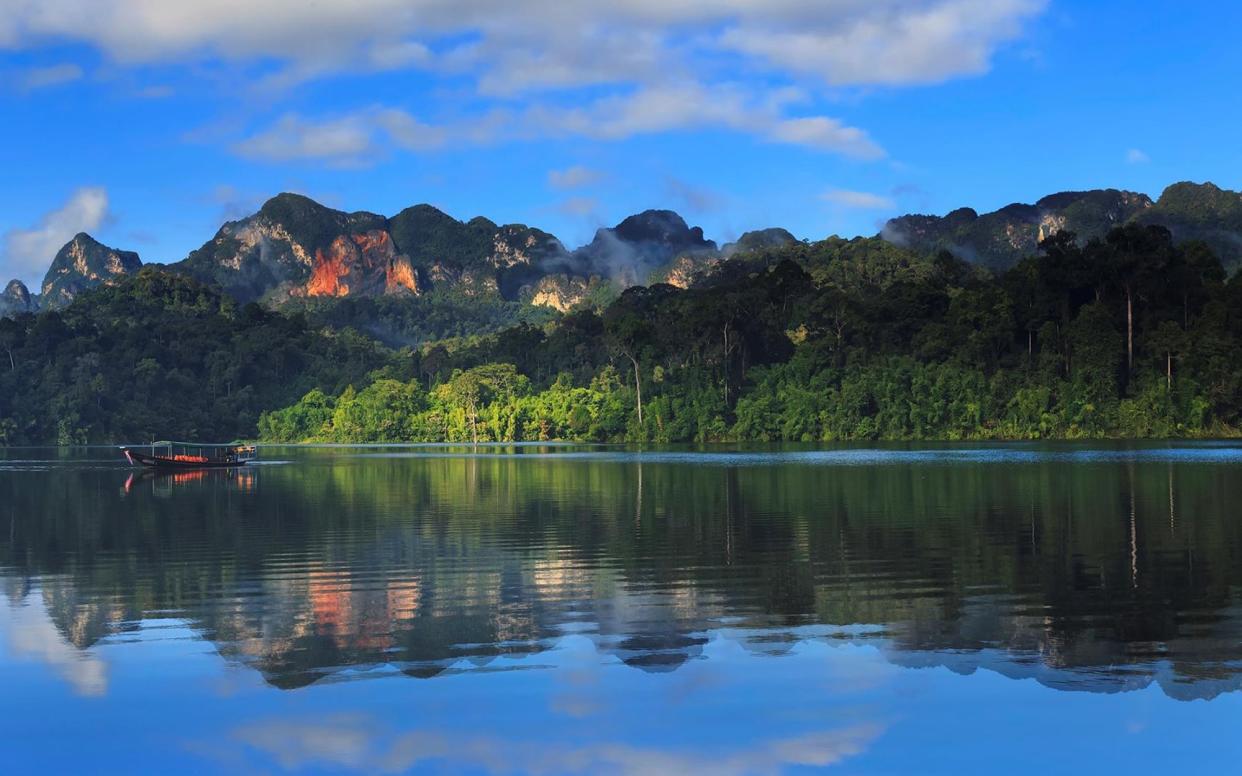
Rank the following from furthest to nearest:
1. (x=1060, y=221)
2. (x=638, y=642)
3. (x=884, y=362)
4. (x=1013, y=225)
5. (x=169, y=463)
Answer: (x=1060, y=221) → (x=1013, y=225) → (x=884, y=362) → (x=169, y=463) → (x=638, y=642)

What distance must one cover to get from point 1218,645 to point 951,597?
10.5 ft

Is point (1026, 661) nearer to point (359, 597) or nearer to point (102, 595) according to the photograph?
point (359, 597)

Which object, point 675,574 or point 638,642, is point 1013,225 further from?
point 638,642

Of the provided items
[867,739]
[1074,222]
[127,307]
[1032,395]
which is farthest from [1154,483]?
[1074,222]

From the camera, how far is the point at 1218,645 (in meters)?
10.6

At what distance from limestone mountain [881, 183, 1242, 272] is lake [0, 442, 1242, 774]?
127 meters

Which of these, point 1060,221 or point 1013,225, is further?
point 1060,221

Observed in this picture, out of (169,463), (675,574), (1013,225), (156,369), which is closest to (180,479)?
(169,463)

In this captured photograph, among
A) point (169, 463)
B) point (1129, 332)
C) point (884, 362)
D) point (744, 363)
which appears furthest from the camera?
point (744, 363)

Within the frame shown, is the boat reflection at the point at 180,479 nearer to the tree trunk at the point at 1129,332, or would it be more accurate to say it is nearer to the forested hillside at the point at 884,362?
the forested hillside at the point at 884,362

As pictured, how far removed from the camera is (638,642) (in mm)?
11258

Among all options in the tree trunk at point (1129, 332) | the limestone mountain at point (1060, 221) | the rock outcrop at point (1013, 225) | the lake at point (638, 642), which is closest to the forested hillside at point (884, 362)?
the tree trunk at point (1129, 332)

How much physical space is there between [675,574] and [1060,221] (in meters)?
168

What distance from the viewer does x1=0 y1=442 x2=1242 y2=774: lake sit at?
804 centimetres
